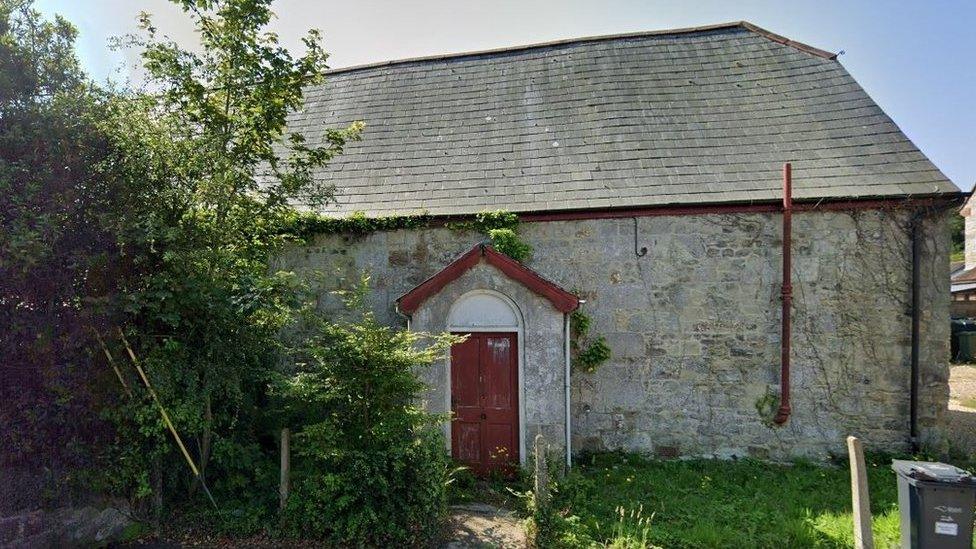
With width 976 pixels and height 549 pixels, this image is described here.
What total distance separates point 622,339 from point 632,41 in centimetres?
735

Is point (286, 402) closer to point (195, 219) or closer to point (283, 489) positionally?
point (283, 489)

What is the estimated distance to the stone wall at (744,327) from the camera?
7.09 m

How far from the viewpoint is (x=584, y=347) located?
7.56m

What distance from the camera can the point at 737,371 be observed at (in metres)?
7.36

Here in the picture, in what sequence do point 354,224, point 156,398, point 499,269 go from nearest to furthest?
1. point 156,398
2. point 499,269
3. point 354,224

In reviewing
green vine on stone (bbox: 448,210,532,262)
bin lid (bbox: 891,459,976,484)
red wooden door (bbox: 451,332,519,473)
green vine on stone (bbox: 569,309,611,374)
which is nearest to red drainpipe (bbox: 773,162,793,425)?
bin lid (bbox: 891,459,976,484)

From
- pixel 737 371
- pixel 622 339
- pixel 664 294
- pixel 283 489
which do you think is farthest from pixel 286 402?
pixel 737 371

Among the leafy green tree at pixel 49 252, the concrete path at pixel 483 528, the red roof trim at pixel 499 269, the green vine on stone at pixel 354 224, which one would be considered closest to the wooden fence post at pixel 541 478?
the concrete path at pixel 483 528

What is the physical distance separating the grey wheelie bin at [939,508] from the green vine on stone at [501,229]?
5165 mm

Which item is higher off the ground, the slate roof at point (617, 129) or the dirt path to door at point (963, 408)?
the slate roof at point (617, 129)

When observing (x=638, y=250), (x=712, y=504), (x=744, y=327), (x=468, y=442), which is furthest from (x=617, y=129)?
(x=712, y=504)

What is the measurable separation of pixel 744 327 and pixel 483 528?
4899 mm

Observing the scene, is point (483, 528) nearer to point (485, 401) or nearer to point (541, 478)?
point (541, 478)

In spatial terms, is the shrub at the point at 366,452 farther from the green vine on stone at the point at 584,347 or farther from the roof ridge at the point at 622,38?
the roof ridge at the point at 622,38
